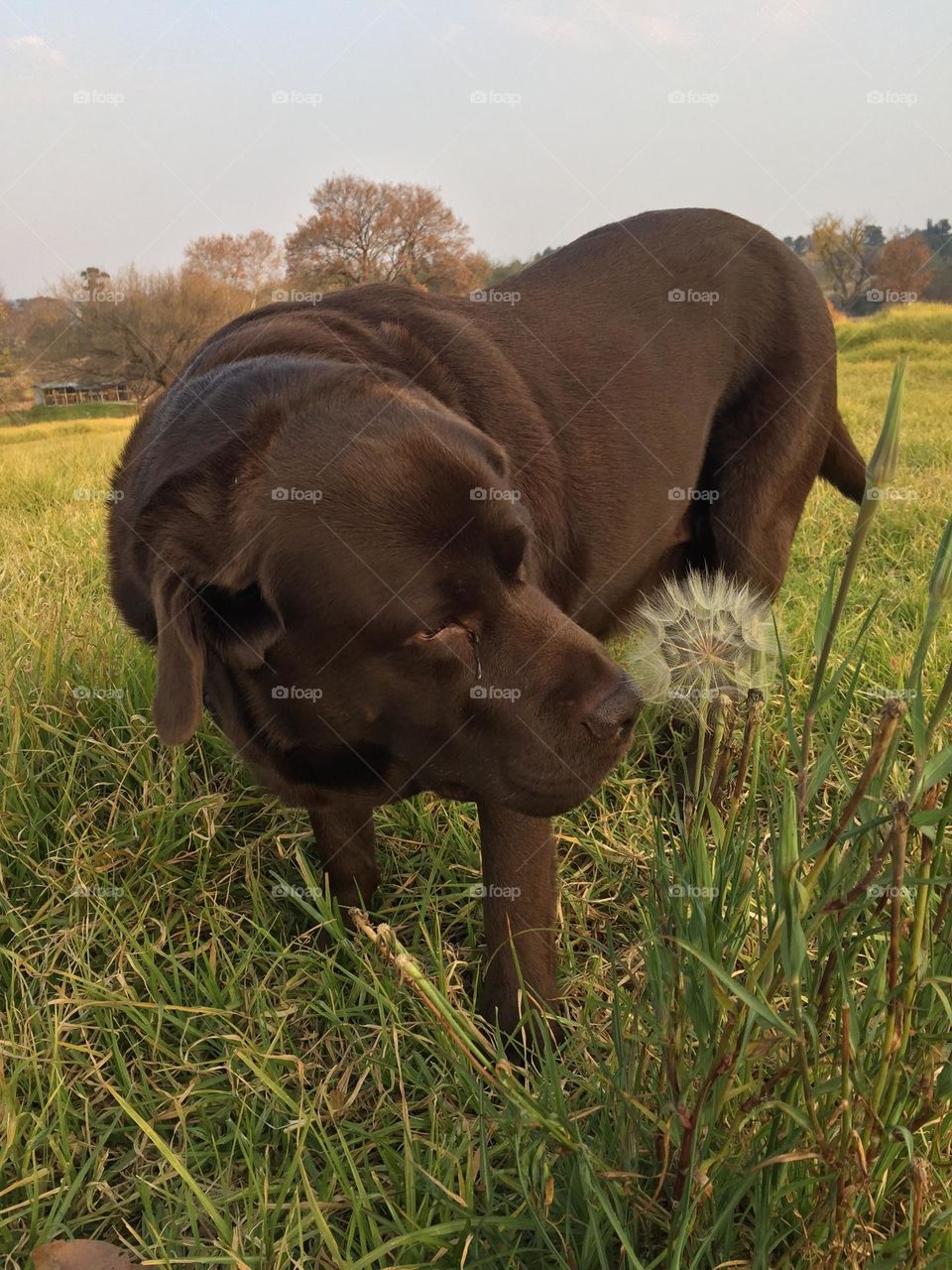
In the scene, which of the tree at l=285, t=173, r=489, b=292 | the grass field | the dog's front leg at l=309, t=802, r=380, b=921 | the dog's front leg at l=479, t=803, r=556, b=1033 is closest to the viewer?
the grass field

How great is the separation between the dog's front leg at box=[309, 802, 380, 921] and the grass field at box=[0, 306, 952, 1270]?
84mm

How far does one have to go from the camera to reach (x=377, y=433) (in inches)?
73.1

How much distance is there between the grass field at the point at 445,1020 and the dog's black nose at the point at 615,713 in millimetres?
281

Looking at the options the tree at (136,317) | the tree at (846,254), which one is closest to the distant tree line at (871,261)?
the tree at (846,254)

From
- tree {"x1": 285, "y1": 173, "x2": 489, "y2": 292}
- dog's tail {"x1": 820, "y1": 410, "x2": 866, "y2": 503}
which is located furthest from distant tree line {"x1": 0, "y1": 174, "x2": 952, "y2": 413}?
dog's tail {"x1": 820, "y1": 410, "x2": 866, "y2": 503}

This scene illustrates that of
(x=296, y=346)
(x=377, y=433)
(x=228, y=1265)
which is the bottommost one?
(x=228, y=1265)

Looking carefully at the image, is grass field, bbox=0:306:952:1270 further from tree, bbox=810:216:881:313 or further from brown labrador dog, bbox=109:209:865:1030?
tree, bbox=810:216:881:313

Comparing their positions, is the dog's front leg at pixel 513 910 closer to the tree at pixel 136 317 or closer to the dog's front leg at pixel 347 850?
the dog's front leg at pixel 347 850

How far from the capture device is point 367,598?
1817mm

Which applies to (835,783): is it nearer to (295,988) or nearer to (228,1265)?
(295,988)

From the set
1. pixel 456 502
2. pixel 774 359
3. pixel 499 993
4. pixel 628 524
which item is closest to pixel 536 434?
pixel 628 524

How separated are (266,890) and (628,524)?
1.51 m

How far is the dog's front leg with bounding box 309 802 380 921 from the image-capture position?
2.39 metres

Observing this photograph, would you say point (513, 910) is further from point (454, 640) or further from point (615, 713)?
point (454, 640)
